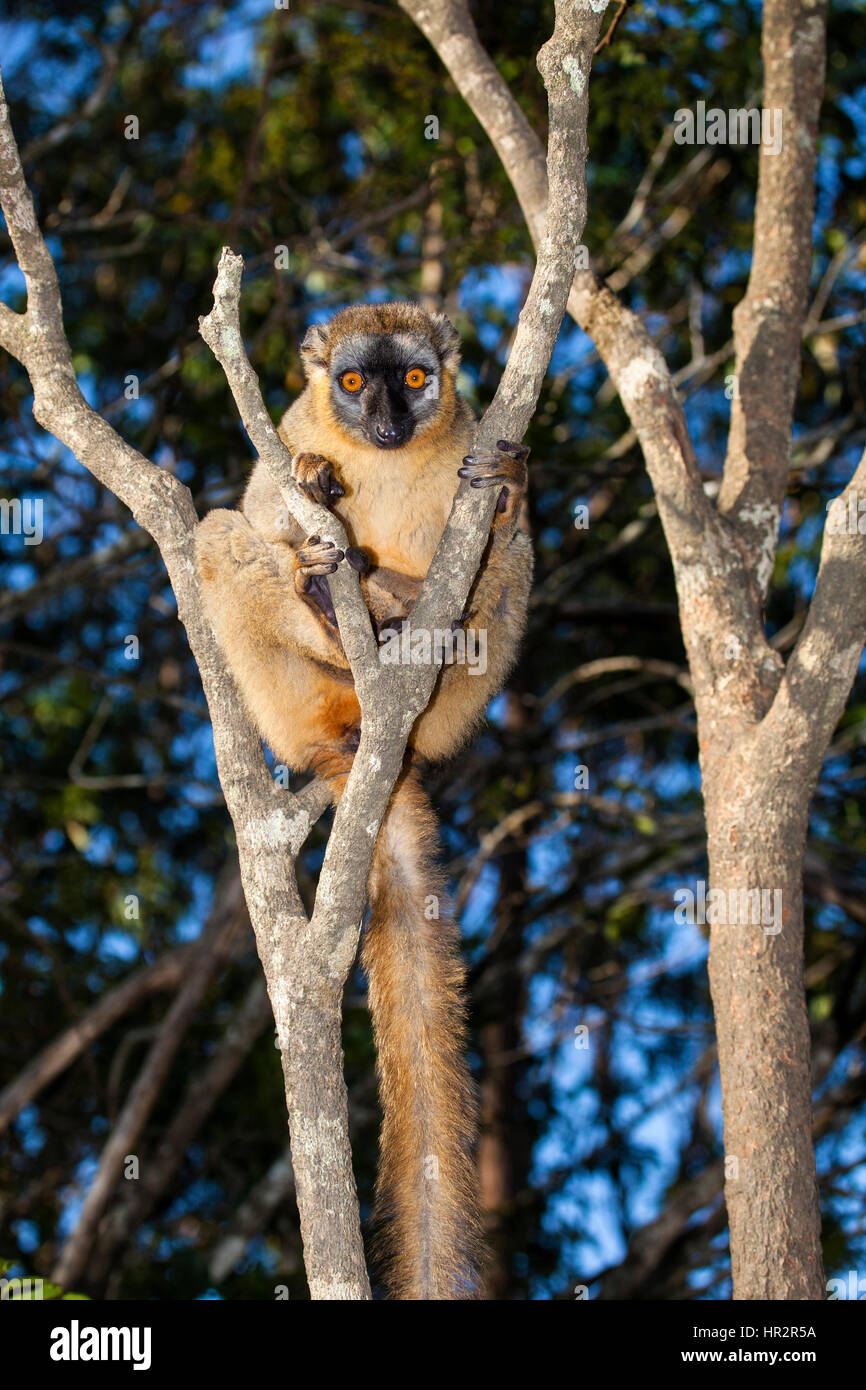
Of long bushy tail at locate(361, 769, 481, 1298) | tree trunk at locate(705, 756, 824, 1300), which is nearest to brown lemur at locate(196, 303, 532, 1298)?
long bushy tail at locate(361, 769, 481, 1298)

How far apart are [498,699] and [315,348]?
436 centimetres

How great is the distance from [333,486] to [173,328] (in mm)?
6590

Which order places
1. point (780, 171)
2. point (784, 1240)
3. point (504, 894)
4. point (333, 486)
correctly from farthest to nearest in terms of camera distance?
point (504, 894) → point (780, 171) → point (333, 486) → point (784, 1240)

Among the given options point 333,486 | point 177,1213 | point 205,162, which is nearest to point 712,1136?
point 177,1213

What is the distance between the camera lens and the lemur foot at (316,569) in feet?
13.5

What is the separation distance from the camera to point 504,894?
10.1m

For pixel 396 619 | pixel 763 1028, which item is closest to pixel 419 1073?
pixel 763 1028

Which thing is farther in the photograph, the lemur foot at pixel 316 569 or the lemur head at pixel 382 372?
the lemur head at pixel 382 372

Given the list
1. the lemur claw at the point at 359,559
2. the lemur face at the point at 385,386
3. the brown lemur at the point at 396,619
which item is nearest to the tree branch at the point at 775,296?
the brown lemur at the point at 396,619

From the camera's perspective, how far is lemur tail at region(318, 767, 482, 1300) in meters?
4.16

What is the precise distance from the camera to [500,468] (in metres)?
4.39

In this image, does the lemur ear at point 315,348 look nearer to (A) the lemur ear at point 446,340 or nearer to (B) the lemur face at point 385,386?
(B) the lemur face at point 385,386

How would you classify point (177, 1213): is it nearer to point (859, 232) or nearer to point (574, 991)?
point (574, 991)

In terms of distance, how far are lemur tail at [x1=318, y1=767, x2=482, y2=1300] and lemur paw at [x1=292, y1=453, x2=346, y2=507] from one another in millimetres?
1172
